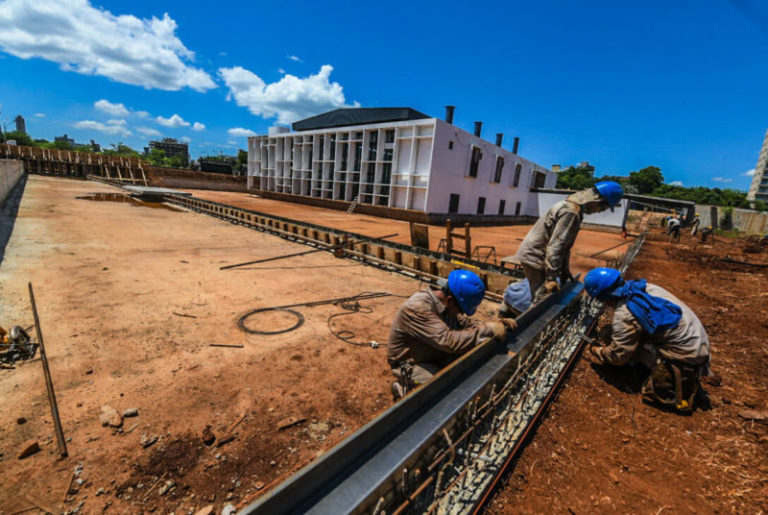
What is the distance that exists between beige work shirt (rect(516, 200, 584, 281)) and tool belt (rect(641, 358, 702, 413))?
4.66ft

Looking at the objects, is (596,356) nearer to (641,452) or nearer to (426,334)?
(641,452)

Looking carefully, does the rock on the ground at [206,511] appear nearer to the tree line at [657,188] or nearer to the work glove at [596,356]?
the work glove at [596,356]

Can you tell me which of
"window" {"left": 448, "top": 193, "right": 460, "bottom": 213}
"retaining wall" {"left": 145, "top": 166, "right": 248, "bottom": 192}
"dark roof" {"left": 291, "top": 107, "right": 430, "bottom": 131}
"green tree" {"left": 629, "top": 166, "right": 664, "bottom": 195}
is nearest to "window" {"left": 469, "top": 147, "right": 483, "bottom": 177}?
"window" {"left": 448, "top": 193, "right": 460, "bottom": 213}

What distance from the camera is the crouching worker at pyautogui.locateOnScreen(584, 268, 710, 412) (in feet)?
9.47

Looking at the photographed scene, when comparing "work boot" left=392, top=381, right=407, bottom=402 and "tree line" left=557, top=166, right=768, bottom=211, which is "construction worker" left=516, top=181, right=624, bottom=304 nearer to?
"work boot" left=392, top=381, right=407, bottom=402

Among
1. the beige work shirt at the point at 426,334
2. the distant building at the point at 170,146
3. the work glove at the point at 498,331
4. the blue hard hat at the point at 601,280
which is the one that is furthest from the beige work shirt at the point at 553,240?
the distant building at the point at 170,146

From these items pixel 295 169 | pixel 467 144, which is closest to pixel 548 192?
pixel 467 144

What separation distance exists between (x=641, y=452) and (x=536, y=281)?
2.33m

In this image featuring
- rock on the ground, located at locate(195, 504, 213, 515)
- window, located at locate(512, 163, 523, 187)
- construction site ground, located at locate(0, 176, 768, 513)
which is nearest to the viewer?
rock on the ground, located at locate(195, 504, 213, 515)

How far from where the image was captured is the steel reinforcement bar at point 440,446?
1.43m

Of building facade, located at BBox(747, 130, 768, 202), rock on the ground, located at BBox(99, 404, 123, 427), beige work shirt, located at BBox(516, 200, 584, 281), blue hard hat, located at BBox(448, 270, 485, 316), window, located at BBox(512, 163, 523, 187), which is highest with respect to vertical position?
building facade, located at BBox(747, 130, 768, 202)

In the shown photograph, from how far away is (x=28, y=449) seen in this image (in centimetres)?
225

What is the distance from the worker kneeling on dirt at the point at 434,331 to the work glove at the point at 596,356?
1.13m

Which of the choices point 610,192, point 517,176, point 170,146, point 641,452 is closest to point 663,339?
point 641,452
